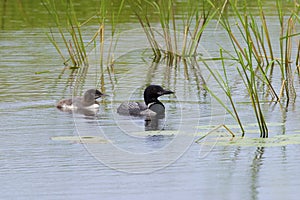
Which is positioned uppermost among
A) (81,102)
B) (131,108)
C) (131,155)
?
(81,102)

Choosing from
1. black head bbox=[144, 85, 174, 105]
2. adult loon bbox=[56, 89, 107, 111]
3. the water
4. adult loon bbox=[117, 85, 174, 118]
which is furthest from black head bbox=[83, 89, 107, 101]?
black head bbox=[144, 85, 174, 105]

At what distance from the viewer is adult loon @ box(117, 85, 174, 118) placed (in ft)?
32.8

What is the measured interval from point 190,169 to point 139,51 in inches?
301

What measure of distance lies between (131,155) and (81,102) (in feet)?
8.78

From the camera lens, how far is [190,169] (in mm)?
7289

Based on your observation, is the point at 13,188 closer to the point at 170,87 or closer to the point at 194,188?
the point at 194,188

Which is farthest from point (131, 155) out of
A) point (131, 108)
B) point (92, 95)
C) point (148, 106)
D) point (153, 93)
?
point (92, 95)

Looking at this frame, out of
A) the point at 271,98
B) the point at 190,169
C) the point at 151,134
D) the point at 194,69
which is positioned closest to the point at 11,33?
the point at 194,69

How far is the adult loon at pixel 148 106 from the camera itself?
9.98m

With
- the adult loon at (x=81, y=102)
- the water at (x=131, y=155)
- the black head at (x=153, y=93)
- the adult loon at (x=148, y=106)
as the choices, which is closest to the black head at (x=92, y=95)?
the adult loon at (x=81, y=102)

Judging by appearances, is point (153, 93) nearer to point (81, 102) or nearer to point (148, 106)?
point (148, 106)

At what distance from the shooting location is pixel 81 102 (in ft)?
34.0

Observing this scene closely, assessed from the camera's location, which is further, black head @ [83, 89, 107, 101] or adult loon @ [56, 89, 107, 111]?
black head @ [83, 89, 107, 101]

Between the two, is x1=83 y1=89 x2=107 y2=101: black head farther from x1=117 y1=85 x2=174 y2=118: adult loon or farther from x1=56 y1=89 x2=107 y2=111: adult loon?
x1=117 y1=85 x2=174 y2=118: adult loon
